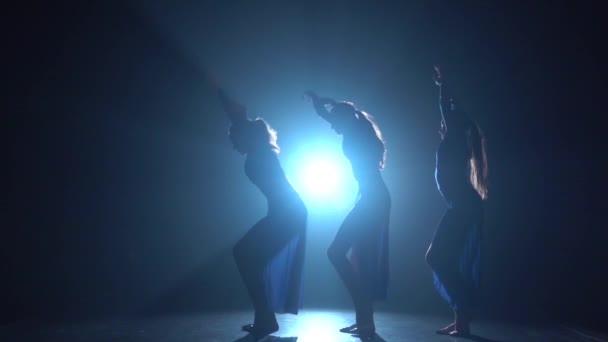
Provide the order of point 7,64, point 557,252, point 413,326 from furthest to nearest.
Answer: point 7,64 → point 557,252 → point 413,326

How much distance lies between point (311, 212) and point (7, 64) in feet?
12.2

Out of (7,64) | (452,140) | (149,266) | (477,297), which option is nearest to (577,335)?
(477,297)

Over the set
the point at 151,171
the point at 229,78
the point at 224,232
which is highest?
the point at 229,78

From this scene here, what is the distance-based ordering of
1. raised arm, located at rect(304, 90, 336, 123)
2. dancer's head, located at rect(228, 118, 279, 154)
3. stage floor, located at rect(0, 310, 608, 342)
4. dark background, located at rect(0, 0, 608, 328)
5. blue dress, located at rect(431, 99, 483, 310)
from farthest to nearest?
dark background, located at rect(0, 0, 608, 328)
raised arm, located at rect(304, 90, 336, 123)
dancer's head, located at rect(228, 118, 279, 154)
blue dress, located at rect(431, 99, 483, 310)
stage floor, located at rect(0, 310, 608, 342)

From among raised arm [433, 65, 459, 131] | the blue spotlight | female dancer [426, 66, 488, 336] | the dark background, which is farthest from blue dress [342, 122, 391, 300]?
the blue spotlight

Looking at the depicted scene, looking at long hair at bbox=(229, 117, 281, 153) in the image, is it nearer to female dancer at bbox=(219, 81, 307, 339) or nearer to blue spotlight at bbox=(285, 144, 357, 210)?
female dancer at bbox=(219, 81, 307, 339)

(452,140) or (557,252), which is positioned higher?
(452,140)

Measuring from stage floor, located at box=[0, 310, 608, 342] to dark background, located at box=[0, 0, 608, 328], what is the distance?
1205 millimetres

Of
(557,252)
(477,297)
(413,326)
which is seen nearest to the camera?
(477,297)

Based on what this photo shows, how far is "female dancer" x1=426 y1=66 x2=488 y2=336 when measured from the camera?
125 inches

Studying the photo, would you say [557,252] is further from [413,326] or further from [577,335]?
[413,326]

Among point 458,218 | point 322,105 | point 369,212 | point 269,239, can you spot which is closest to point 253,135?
point 322,105

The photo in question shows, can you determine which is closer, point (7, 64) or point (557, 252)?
point (557, 252)

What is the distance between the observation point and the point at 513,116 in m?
5.27
